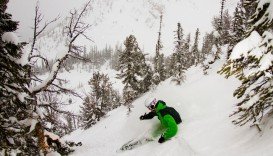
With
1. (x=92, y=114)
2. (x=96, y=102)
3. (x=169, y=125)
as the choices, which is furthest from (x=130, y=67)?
(x=169, y=125)

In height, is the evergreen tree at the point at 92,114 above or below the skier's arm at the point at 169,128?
above

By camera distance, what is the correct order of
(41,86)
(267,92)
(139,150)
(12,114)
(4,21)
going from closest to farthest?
(267,92), (4,21), (12,114), (41,86), (139,150)

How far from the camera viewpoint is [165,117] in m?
10.2

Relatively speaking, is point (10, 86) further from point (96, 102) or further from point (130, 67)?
point (96, 102)

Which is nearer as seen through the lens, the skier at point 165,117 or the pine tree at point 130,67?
the skier at point 165,117

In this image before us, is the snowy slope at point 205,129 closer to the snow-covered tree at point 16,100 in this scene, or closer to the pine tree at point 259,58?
the pine tree at point 259,58

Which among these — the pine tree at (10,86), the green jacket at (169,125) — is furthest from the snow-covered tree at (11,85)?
the green jacket at (169,125)

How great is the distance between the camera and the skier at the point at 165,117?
32.4 feet

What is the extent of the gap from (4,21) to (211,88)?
9089 millimetres

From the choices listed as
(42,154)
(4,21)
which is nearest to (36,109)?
(42,154)

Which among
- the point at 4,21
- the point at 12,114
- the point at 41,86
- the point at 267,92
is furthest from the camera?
the point at 41,86

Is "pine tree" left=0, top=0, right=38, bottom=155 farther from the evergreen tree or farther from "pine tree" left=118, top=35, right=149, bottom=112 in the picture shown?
the evergreen tree

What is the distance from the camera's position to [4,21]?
328 inches

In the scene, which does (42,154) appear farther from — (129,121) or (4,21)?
(129,121)
